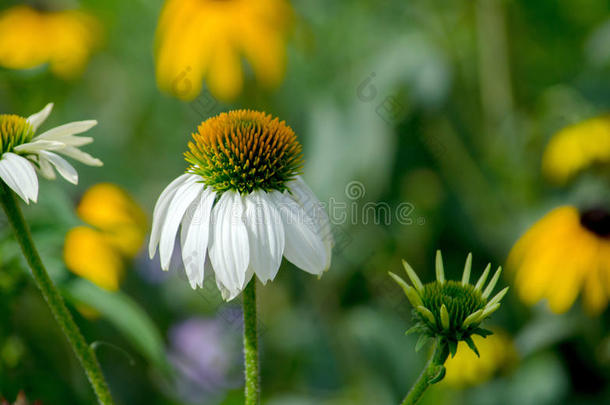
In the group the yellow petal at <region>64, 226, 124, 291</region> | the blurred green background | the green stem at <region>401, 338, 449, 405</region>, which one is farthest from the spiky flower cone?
the yellow petal at <region>64, 226, 124, 291</region>

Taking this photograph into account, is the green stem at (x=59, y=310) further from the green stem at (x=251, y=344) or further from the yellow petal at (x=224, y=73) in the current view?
the yellow petal at (x=224, y=73)

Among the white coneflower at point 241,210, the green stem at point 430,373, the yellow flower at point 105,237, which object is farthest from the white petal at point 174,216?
the yellow flower at point 105,237

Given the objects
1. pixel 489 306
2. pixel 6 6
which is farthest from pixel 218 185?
pixel 6 6

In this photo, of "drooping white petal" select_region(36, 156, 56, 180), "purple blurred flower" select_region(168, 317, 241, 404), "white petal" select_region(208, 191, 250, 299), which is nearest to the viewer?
"white petal" select_region(208, 191, 250, 299)

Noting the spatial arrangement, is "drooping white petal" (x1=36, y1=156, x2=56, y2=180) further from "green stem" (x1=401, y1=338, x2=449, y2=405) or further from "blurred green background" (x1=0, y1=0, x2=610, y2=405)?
"blurred green background" (x1=0, y1=0, x2=610, y2=405)

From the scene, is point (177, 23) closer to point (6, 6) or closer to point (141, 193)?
point (141, 193)

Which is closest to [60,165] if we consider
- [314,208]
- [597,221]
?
[314,208]
